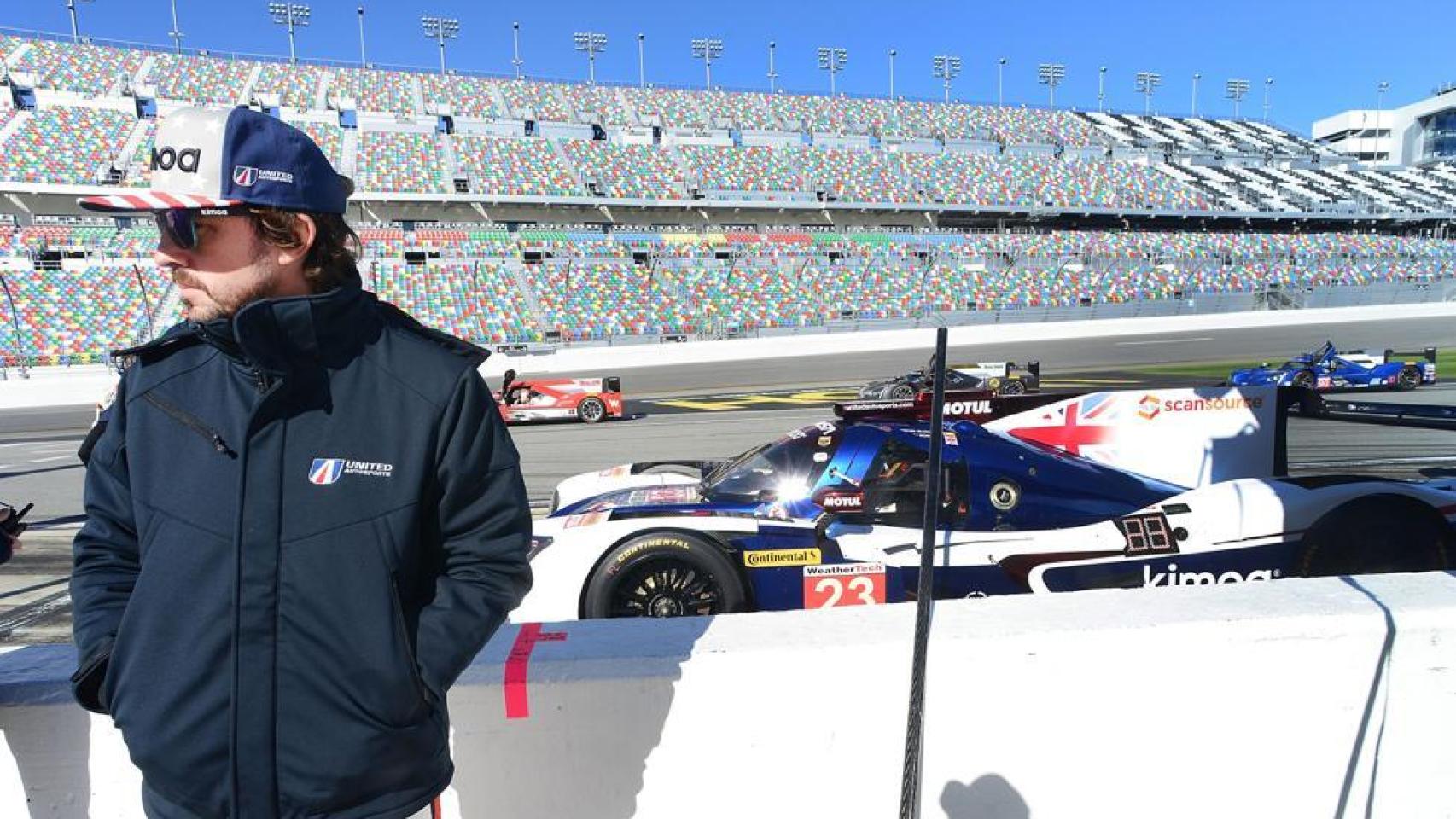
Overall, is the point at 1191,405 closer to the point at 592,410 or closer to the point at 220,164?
the point at 220,164

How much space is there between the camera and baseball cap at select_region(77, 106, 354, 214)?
3.76 ft

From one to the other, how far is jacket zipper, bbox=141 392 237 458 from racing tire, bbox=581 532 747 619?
2779 millimetres

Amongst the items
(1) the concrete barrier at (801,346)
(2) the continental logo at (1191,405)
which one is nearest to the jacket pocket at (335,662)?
(2) the continental logo at (1191,405)

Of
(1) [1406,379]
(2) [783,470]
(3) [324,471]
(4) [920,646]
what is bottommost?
(1) [1406,379]

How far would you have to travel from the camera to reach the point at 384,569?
1118 millimetres

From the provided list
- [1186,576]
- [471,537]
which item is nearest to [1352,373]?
[1186,576]

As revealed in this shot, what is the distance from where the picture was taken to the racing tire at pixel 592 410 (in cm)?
1512

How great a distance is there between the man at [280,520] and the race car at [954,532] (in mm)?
2674

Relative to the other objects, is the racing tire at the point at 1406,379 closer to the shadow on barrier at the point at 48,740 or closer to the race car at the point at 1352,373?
the race car at the point at 1352,373

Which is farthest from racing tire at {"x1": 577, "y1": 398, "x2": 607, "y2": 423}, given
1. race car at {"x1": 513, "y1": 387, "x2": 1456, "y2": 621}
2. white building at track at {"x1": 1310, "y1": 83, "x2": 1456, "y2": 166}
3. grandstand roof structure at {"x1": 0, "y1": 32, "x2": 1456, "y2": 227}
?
white building at track at {"x1": 1310, "y1": 83, "x2": 1456, "y2": 166}

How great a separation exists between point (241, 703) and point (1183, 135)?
72.8 meters

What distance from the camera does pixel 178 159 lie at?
1.15 m

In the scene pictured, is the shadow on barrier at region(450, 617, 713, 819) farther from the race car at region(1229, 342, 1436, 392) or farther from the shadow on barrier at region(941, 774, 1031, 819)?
the race car at region(1229, 342, 1436, 392)

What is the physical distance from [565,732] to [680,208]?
4255 centimetres
